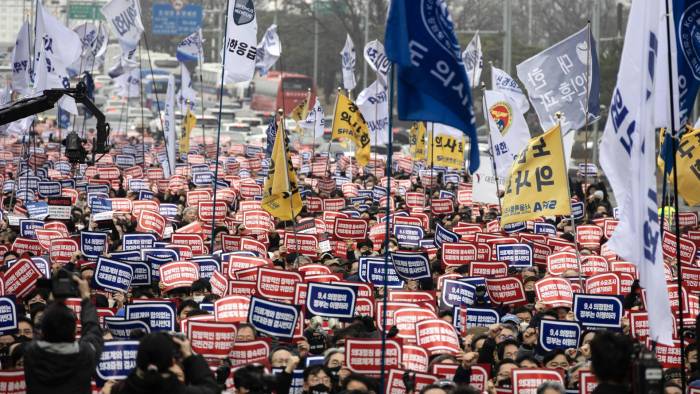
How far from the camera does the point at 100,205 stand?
23.6 meters

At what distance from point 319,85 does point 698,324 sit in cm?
8074

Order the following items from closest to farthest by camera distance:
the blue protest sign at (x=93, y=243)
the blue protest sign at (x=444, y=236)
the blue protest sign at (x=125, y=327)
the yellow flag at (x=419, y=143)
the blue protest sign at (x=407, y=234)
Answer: the blue protest sign at (x=125, y=327) → the blue protest sign at (x=93, y=243) → the blue protest sign at (x=444, y=236) → the blue protest sign at (x=407, y=234) → the yellow flag at (x=419, y=143)

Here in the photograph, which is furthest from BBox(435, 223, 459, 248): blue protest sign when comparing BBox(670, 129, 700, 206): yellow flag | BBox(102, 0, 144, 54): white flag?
BBox(102, 0, 144, 54): white flag

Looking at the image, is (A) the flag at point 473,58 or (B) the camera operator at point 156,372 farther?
(A) the flag at point 473,58

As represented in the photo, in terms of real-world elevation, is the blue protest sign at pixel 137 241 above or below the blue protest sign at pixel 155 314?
above

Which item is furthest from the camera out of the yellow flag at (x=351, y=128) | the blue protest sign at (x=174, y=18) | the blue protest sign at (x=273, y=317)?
the blue protest sign at (x=174, y=18)

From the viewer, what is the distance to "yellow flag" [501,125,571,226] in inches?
636

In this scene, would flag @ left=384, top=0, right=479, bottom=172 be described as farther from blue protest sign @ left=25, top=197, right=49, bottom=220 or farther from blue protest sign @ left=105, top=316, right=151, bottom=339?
blue protest sign @ left=25, top=197, right=49, bottom=220

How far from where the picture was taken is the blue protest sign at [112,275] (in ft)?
50.5

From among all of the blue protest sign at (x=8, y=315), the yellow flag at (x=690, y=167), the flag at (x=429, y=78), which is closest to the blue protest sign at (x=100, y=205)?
the yellow flag at (x=690, y=167)

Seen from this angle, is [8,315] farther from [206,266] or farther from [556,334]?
[206,266]

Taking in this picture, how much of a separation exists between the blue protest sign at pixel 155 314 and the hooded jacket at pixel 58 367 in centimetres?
413

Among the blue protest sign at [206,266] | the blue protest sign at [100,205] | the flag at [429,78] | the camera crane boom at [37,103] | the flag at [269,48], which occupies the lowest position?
the blue protest sign at [206,266]

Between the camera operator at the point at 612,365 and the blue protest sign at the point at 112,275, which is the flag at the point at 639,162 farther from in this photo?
the blue protest sign at the point at 112,275
